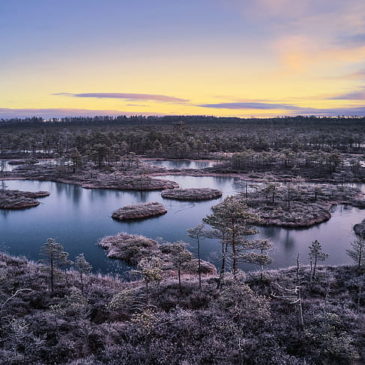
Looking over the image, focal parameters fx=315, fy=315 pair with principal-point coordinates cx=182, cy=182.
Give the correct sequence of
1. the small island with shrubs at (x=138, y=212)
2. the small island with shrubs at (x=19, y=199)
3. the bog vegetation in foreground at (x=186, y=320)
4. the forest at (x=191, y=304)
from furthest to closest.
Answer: the small island with shrubs at (x=19, y=199), the small island with shrubs at (x=138, y=212), the forest at (x=191, y=304), the bog vegetation in foreground at (x=186, y=320)

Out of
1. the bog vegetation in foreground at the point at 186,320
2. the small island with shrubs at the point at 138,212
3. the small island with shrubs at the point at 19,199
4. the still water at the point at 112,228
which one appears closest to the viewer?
the bog vegetation in foreground at the point at 186,320

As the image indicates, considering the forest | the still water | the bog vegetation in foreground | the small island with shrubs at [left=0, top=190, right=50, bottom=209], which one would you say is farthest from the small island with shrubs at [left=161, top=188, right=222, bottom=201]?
the bog vegetation in foreground

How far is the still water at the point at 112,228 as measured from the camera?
38156 millimetres

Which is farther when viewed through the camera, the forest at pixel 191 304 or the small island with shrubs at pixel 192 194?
the small island with shrubs at pixel 192 194

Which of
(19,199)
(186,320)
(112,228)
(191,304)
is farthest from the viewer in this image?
(19,199)

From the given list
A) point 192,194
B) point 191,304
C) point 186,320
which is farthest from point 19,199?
point 186,320

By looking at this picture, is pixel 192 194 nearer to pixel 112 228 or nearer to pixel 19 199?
pixel 112 228

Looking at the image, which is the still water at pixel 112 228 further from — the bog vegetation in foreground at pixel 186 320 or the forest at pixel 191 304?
the bog vegetation in foreground at pixel 186 320

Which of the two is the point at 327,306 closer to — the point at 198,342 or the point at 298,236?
the point at 198,342

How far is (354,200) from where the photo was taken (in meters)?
60.9

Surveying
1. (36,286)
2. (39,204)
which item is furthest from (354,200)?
(39,204)

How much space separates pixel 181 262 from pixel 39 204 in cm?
4491

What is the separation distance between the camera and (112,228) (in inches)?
1874

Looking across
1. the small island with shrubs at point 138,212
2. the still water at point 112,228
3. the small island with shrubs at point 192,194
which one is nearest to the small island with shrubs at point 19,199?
the still water at point 112,228
